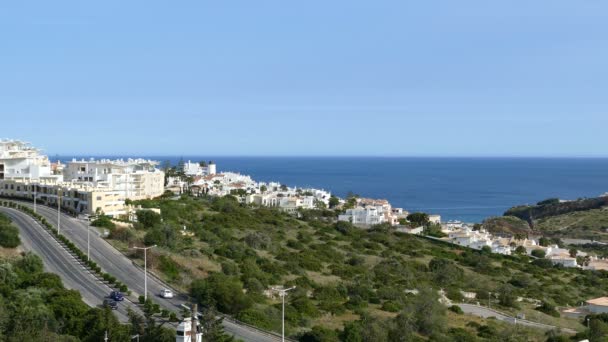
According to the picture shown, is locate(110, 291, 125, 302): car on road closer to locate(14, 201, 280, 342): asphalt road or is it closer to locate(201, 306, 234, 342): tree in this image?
locate(14, 201, 280, 342): asphalt road

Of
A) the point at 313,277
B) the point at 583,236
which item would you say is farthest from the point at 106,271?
the point at 583,236

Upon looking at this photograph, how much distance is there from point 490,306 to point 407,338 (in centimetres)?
1885

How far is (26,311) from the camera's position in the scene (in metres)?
28.2

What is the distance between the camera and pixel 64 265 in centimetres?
4103

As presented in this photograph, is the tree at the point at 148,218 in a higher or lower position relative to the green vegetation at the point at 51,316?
higher

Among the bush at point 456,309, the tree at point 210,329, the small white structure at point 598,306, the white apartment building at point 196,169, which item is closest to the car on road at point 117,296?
the tree at point 210,329

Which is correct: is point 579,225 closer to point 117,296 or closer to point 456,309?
→ point 456,309

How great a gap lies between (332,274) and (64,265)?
2116 cm

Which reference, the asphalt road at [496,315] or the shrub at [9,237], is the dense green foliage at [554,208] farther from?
the shrub at [9,237]

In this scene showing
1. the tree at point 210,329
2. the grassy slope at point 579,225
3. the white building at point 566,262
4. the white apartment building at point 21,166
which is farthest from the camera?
the grassy slope at point 579,225

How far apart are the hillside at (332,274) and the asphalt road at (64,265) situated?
178 inches

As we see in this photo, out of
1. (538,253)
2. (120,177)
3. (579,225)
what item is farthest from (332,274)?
(579,225)

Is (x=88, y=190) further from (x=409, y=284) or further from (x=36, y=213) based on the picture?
(x=409, y=284)

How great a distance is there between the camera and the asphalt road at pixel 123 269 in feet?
106
